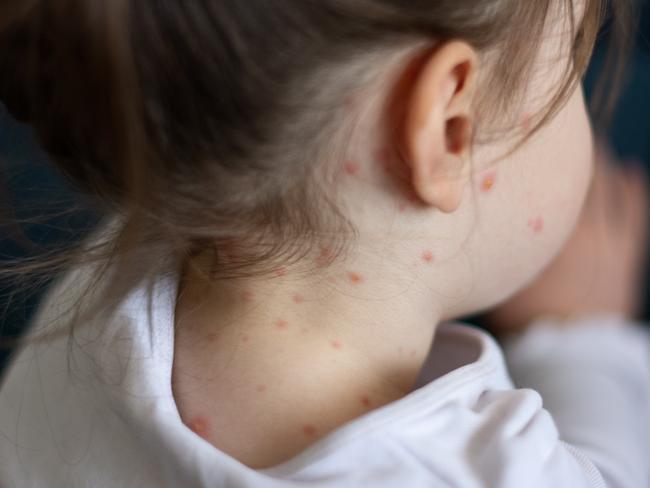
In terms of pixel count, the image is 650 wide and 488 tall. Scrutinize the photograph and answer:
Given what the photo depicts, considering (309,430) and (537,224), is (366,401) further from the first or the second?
(537,224)

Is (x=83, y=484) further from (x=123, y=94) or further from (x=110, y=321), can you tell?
(x=123, y=94)

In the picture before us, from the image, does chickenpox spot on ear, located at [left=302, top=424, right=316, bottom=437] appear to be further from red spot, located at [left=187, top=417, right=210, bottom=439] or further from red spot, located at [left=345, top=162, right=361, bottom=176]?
red spot, located at [left=345, top=162, right=361, bottom=176]

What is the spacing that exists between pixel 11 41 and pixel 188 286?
0.28 m

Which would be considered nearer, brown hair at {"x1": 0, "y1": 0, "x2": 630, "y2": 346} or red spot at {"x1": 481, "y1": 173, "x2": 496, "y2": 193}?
brown hair at {"x1": 0, "y1": 0, "x2": 630, "y2": 346}

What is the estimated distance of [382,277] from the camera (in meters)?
0.70

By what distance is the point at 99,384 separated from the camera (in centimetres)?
72

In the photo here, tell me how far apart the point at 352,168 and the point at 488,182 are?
0.13m

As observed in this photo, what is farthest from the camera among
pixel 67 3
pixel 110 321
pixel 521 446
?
pixel 110 321

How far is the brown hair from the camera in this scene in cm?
52

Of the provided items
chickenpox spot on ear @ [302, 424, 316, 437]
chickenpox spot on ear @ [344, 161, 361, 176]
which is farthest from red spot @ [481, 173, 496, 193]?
chickenpox spot on ear @ [302, 424, 316, 437]

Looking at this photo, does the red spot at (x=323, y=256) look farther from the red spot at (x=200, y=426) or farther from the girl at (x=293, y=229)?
the red spot at (x=200, y=426)

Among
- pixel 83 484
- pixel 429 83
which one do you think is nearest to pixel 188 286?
pixel 83 484

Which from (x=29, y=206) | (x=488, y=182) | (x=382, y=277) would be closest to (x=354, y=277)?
(x=382, y=277)

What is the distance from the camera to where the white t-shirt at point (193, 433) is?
2.03 feet
